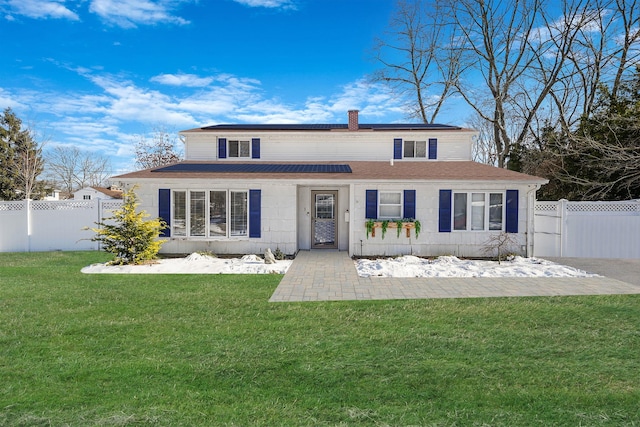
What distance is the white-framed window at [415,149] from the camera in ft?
45.0

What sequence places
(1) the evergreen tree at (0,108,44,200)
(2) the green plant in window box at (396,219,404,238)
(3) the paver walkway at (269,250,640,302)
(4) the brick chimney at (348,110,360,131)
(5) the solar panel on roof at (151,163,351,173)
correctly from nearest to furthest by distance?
(3) the paver walkway at (269,250,640,302), (2) the green plant in window box at (396,219,404,238), (5) the solar panel on roof at (151,163,351,173), (4) the brick chimney at (348,110,360,131), (1) the evergreen tree at (0,108,44,200)

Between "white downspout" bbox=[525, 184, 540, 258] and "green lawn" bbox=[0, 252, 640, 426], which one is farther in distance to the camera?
"white downspout" bbox=[525, 184, 540, 258]

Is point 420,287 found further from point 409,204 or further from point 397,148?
point 397,148

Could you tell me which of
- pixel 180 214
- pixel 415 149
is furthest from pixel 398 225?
pixel 180 214

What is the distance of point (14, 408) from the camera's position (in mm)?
2635

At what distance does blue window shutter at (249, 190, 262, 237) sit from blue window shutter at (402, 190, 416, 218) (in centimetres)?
477

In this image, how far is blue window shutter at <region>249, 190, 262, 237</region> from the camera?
10.9 m

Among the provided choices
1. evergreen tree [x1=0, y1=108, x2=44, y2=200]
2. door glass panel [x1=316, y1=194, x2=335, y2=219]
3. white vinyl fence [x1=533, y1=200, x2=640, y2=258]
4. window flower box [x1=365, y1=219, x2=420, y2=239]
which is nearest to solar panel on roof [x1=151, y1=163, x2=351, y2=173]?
door glass panel [x1=316, y1=194, x2=335, y2=219]

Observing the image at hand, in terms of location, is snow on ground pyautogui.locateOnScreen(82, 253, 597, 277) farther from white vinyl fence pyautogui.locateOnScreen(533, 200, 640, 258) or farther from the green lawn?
the green lawn

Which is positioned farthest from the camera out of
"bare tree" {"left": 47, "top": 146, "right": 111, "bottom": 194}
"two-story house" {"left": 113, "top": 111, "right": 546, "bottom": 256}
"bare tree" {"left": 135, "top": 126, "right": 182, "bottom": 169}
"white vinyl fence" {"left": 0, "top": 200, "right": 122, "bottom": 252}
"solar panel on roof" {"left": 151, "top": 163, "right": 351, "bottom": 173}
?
"bare tree" {"left": 47, "top": 146, "right": 111, "bottom": 194}

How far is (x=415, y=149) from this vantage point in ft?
45.1

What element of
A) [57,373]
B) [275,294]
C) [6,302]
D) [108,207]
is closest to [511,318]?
[275,294]

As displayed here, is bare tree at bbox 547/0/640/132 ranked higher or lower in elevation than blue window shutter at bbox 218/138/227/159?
higher

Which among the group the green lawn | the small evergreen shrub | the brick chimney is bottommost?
the green lawn
